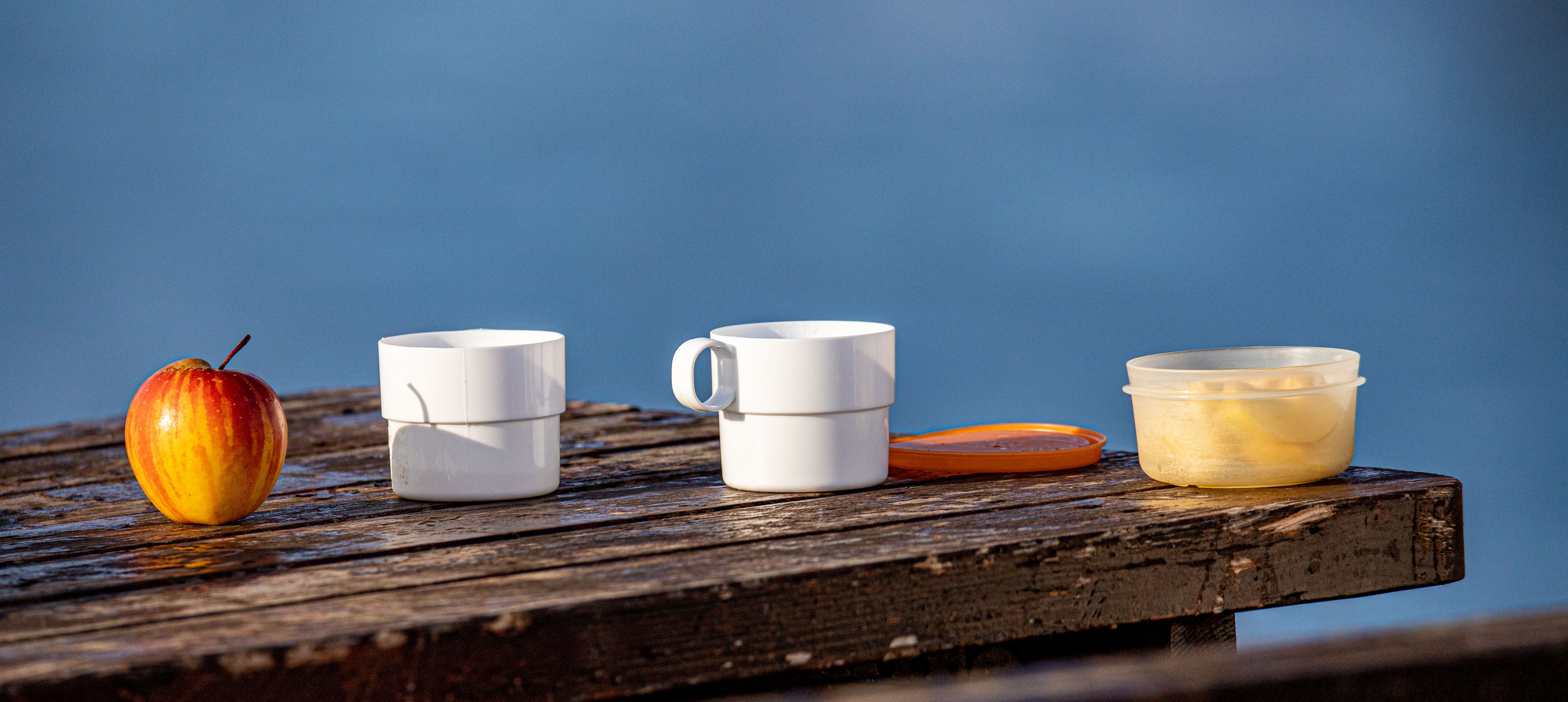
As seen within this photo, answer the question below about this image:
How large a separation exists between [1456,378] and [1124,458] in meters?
2.55

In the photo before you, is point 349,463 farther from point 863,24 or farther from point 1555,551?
point 1555,551

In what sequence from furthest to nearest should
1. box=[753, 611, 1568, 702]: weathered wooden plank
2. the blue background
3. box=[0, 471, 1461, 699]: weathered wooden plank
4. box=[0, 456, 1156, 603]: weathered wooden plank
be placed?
the blue background
box=[0, 456, 1156, 603]: weathered wooden plank
box=[0, 471, 1461, 699]: weathered wooden plank
box=[753, 611, 1568, 702]: weathered wooden plank

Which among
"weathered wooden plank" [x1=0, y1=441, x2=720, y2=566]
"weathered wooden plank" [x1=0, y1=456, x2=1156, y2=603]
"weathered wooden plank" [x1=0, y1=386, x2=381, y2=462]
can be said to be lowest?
"weathered wooden plank" [x1=0, y1=386, x2=381, y2=462]

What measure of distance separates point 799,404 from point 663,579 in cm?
23

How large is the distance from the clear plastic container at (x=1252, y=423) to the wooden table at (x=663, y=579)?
16mm

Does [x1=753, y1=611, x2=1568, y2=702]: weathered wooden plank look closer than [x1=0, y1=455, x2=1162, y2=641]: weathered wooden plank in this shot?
Yes

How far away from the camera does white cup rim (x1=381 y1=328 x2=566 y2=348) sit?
2.96 ft

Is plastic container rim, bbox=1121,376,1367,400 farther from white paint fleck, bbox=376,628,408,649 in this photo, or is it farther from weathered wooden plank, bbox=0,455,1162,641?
white paint fleck, bbox=376,628,408,649

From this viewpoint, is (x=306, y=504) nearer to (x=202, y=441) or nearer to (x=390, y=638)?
(x=202, y=441)

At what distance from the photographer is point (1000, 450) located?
3.14 feet

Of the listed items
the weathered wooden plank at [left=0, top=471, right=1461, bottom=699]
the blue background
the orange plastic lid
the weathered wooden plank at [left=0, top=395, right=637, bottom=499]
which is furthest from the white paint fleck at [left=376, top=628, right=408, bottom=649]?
the blue background

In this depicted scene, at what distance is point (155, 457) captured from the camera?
78cm

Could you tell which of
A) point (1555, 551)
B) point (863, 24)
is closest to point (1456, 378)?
point (1555, 551)

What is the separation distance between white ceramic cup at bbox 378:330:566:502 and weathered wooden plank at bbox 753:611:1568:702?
1.89 ft
